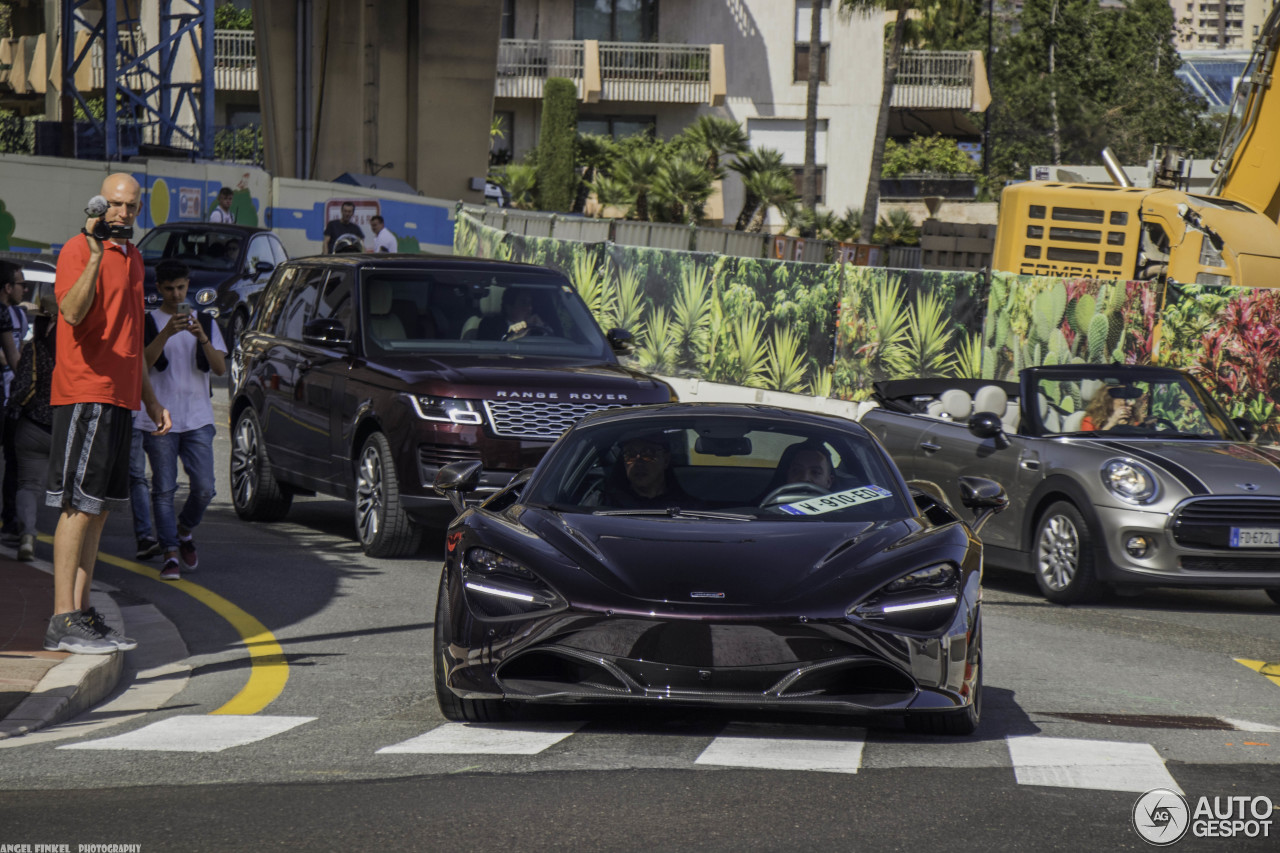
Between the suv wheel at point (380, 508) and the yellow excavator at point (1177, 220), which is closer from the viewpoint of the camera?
the suv wheel at point (380, 508)

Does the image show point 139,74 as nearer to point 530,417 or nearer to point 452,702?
point 530,417

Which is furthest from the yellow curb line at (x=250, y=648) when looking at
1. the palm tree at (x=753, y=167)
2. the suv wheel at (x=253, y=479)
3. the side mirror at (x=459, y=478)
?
the palm tree at (x=753, y=167)

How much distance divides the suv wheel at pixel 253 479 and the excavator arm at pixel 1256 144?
46.2 ft

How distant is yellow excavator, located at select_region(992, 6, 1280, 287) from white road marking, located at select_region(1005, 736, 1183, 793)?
50.2 ft

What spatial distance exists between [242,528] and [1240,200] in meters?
14.6

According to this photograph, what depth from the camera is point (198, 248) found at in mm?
24000

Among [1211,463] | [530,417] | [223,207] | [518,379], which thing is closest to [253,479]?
[518,379]

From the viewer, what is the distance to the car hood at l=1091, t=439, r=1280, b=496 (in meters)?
10.8

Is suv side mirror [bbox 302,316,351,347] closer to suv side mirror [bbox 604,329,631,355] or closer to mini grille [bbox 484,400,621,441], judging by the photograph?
mini grille [bbox 484,400,621,441]

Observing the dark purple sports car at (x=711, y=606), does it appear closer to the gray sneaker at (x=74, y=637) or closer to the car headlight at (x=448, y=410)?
the gray sneaker at (x=74, y=637)

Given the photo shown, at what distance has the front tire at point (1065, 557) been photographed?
10977 millimetres

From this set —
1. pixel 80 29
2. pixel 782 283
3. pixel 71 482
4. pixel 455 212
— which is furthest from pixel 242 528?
pixel 80 29

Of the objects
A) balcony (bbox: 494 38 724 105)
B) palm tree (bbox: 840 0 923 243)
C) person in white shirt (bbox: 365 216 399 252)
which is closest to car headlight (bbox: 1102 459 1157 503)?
person in white shirt (bbox: 365 216 399 252)

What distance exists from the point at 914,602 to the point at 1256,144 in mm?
18110
